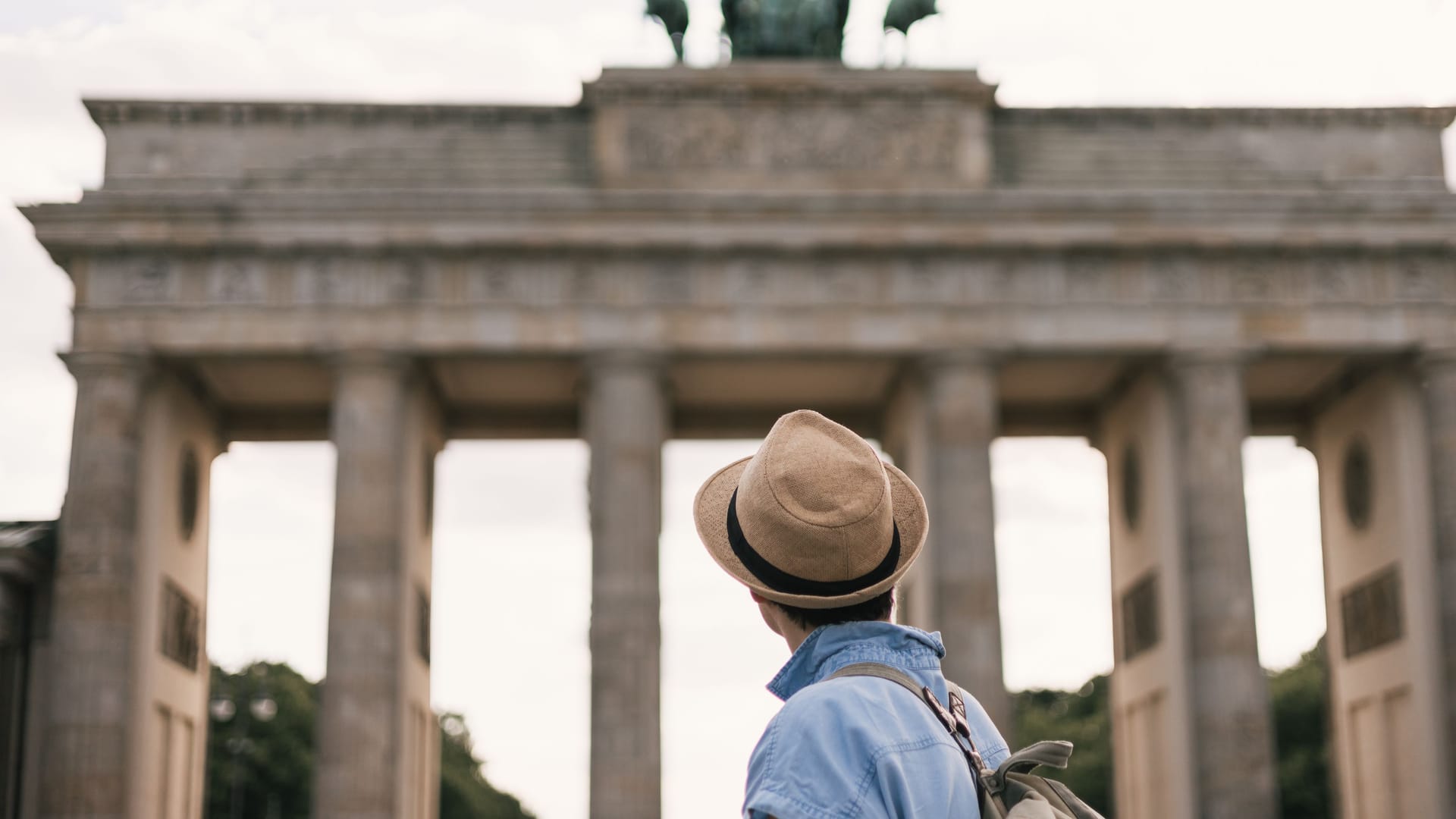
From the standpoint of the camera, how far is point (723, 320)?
42.6 m

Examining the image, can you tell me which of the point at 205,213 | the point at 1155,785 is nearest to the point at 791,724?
the point at 205,213

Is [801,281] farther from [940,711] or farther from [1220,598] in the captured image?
[940,711]

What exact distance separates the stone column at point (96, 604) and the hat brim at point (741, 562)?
37.8 metres

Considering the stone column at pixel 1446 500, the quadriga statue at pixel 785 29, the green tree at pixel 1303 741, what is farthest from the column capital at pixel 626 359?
the green tree at pixel 1303 741

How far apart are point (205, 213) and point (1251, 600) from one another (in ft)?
80.5

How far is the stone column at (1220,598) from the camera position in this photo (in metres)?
40.8

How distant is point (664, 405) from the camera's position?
1714 inches

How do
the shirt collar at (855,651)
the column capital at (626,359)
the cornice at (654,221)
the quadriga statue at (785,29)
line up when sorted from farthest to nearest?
the quadriga statue at (785,29) < the column capital at (626,359) < the cornice at (654,221) < the shirt collar at (855,651)

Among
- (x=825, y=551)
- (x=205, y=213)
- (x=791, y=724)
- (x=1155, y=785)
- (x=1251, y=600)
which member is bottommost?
(x=791, y=724)

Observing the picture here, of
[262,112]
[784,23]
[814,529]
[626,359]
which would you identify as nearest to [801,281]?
[626,359]

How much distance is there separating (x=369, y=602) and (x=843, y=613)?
123ft

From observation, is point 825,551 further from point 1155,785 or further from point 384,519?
point 1155,785

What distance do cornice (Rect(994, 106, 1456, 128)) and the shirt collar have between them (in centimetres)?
4147

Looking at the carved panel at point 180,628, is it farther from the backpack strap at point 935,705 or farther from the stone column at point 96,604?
the backpack strap at point 935,705
